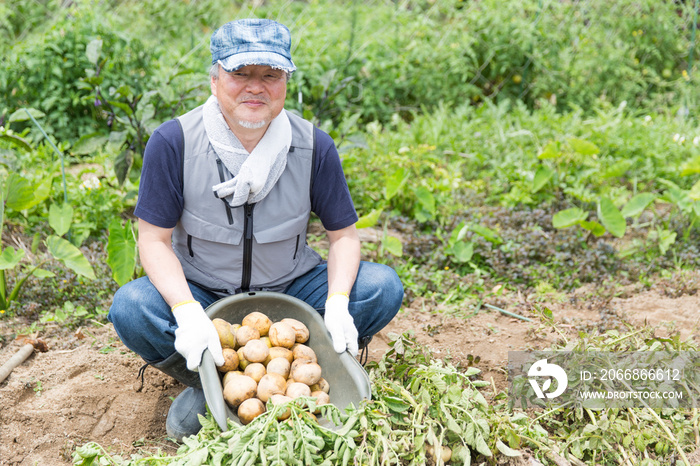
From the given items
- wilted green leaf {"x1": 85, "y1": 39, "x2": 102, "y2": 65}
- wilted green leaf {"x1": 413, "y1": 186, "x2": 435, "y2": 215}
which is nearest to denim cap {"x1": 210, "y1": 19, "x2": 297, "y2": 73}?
wilted green leaf {"x1": 85, "y1": 39, "x2": 102, "y2": 65}

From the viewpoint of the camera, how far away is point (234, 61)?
1699mm

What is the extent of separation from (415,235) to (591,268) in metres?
0.81

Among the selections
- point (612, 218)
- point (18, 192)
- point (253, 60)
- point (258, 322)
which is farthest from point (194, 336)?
point (612, 218)

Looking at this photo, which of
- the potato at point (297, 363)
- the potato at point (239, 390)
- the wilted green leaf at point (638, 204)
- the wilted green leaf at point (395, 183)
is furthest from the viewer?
the wilted green leaf at point (395, 183)

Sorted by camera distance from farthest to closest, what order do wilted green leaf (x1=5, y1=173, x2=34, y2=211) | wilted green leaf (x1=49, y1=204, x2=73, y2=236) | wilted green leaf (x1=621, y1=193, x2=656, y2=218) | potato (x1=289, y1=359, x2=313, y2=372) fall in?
1. wilted green leaf (x1=621, y1=193, x2=656, y2=218)
2. wilted green leaf (x1=49, y1=204, x2=73, y2=236)
3. wilted green leaf (x1=5, y1=173, x2=34, y2=211)
4. potato (x1=289, y1=359, x2=313, y2=372)

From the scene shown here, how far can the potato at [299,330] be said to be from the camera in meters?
1.83

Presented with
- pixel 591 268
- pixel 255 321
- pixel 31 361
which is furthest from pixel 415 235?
pixel 31 361

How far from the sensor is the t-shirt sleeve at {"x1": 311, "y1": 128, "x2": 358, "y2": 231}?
1951 mm

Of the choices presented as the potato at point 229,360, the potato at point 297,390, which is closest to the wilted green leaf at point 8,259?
the potato at point 229,360

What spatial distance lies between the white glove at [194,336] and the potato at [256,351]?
0.08 metres

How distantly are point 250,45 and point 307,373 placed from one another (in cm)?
90

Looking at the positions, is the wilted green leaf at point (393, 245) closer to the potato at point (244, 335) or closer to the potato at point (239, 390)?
the potato at point (244, 335)

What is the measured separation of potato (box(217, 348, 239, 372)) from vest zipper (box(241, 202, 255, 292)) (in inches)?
10.9

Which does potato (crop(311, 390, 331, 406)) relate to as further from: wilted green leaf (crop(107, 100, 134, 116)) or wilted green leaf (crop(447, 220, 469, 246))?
wilted green leaf (crop(107, 100, 134, 116))
